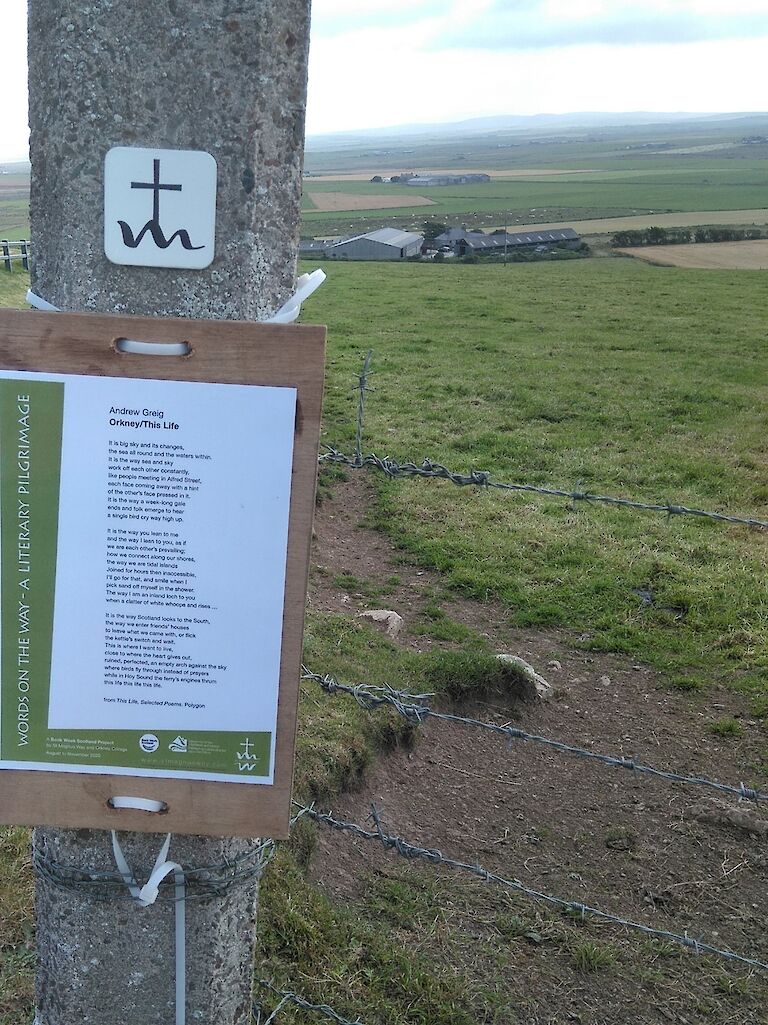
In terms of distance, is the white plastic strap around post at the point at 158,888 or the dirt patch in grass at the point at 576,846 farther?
the dirt patch in grass at the point at 576,846

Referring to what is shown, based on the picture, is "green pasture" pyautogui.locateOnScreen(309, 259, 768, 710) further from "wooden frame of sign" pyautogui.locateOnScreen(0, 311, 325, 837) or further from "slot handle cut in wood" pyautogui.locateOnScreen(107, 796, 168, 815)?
"slot handle cut in wood" pyautogui.locateOnScreen(107, 796, 168, 815)

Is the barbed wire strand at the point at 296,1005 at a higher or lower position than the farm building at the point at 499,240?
lower

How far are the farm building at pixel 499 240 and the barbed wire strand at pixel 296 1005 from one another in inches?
1445

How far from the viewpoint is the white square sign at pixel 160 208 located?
185 cm

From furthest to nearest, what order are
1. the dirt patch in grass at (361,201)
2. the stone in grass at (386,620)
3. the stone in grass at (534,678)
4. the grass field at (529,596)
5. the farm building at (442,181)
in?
the farm building at (442,181), the dirt patch in grass at (361,201), the stone in grass at (386,620), the stone in grass at (534,678), the grass field at (529,596)

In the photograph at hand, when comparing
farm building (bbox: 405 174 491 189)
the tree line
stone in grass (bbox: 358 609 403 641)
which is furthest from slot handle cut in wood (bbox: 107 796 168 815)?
farm building (bbox: 405 174 491 189)

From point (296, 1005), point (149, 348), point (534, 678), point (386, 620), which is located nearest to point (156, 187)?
point (149, 348)

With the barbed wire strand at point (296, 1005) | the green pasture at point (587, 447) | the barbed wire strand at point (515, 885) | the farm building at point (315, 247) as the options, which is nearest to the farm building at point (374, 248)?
the farm building at point (315, 247)

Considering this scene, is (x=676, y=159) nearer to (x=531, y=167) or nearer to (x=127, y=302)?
(x=531, y=167)

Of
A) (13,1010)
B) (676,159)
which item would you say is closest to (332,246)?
(13,1010)

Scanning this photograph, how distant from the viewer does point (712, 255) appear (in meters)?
35.4

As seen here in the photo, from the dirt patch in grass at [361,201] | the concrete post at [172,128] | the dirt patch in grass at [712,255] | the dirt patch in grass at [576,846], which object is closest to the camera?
the concrete post at [172,128]

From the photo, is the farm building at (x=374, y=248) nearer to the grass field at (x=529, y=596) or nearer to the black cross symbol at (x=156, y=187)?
→ the grass field at (x=529, y=596)

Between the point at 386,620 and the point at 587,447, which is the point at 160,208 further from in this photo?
the point at 587,447
